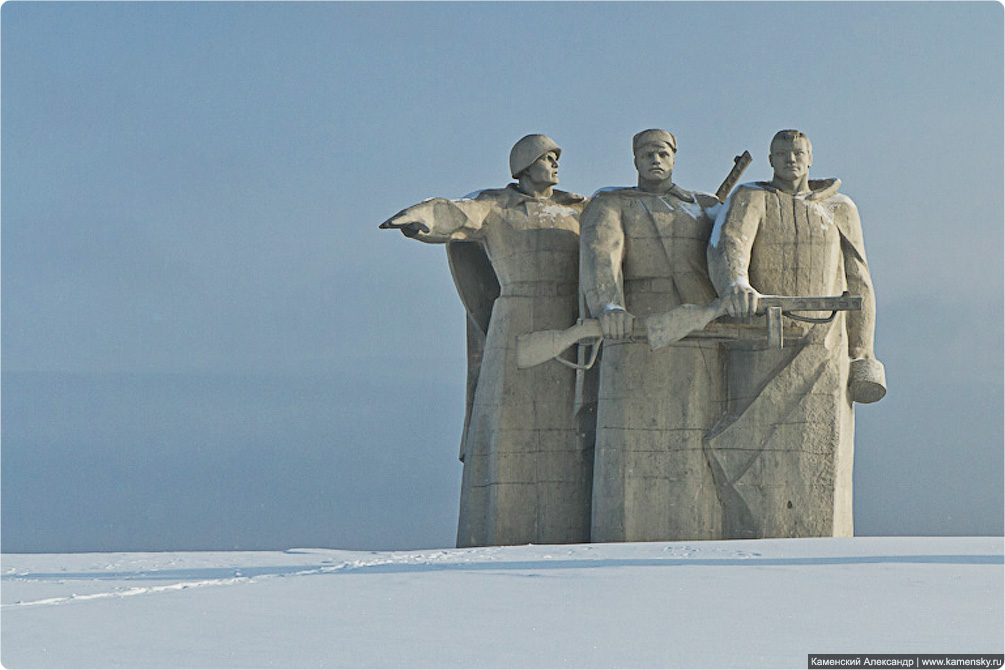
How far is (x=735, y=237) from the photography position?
37.5 ft

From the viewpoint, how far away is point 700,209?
1206cm

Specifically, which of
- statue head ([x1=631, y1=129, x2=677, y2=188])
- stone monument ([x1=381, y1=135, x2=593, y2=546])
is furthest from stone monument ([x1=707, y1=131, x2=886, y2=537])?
stone monument ([x1=381, y1=135, x2=593, y2=546])

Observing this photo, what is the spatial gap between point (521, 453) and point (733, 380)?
1766mm

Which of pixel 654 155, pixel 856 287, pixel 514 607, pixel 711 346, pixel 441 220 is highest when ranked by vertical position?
pixel 654 155

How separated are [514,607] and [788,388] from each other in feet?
17.1

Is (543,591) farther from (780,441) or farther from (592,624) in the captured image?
(780,441)

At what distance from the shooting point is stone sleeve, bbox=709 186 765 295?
11.2 meters

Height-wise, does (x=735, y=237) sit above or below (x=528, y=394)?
above

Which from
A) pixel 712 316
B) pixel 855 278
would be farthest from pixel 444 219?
pixel 855 278

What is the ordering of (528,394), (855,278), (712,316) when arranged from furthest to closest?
1. (528,394)
2. (855,278)
3. (712,316)

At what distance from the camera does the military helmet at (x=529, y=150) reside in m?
12.6

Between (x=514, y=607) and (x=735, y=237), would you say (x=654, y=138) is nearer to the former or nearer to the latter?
(x=735, y=237)

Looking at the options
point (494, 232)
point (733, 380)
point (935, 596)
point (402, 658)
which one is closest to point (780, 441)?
point (733, 380)

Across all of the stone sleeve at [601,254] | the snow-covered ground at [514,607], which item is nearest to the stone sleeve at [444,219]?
the stone sleeve at [601,254]
